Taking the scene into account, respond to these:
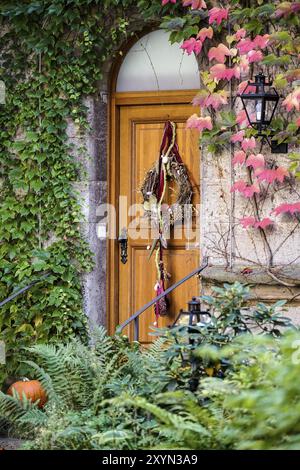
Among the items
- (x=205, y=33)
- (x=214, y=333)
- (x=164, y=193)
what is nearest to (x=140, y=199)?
(x=164, y=193)

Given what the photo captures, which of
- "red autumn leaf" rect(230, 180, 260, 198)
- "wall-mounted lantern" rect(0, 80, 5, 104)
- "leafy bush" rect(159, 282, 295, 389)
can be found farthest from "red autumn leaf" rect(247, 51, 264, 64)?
"leafy bush" rect(159, 282, 295, 389)

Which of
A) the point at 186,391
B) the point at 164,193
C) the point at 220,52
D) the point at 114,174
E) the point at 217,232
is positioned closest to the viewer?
the point at 186,391

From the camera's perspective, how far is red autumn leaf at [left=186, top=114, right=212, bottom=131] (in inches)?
286

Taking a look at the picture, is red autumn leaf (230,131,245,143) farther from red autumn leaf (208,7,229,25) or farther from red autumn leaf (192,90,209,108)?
red autumn leaf (208,7,229,25)

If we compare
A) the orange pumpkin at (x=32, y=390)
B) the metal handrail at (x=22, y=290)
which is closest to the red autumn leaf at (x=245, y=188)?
the metal handrail at (x=22, y=290)

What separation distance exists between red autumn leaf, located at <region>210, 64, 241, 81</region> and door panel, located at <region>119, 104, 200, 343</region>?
591 mm

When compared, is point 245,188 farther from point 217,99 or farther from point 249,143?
point 217,99

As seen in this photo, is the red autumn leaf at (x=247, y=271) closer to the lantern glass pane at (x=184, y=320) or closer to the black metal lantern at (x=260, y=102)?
the black metal lantern at (x=260, y=102)

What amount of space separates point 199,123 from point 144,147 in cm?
78

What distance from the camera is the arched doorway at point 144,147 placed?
7777 mm

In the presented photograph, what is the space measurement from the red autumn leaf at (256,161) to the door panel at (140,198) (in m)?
0.69

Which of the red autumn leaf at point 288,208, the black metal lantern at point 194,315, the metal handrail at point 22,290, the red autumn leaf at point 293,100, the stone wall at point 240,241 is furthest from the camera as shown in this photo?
the metal handrail at point 22,290

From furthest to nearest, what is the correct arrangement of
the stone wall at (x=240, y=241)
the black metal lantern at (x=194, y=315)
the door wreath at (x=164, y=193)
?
1. the door wreath at (x=164, y=193)
2. the stone wall at (x=240, y=241)
3. the black metal lantern at (x=194, y=315)

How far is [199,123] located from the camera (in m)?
7.29
